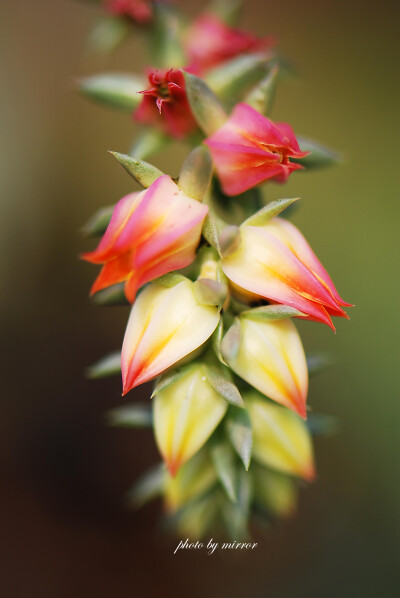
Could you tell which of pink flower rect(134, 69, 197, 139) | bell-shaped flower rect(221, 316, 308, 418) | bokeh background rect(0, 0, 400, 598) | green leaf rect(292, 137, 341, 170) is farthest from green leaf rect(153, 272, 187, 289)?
bokeh background rect(0, 0, 400, 598)

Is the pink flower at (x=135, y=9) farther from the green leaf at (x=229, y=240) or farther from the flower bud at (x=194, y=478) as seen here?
the flower bud at (x=194, y=478)

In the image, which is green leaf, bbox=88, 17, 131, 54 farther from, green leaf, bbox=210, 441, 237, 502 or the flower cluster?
green leaf, bbox=210, 441, 237, 502

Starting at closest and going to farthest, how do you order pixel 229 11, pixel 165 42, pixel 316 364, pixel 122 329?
pixel 316 364 → pixel 165 42 → pixel 229 11 → pixel 122 329

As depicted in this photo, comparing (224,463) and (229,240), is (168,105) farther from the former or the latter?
(224,463)

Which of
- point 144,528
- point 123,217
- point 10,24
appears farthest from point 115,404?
point 123,217

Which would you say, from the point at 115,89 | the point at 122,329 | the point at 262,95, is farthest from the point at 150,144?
the point at 122,329

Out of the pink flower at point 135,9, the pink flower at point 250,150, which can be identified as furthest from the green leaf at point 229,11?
the pink flower at point 250,150

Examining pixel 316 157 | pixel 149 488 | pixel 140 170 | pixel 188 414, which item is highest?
pixel 140 170
